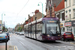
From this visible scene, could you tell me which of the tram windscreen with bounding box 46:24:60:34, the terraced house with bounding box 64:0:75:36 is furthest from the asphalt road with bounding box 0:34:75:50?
the terraced house with bounding box 64:0:75:36

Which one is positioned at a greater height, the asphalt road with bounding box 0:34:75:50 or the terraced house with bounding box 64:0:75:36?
the terraced house with bounding box 64:0:75:36

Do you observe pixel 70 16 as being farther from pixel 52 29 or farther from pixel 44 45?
pixel 44 45

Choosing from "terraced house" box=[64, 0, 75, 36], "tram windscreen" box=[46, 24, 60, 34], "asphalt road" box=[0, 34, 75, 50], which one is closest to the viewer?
"asphalt road" box=[0, 34, 75, 50]

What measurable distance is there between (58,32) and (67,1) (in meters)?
22.3

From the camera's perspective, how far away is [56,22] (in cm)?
2134

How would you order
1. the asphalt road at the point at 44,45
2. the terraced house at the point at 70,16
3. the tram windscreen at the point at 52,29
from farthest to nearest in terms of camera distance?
the terraced house at the point at 70,16 → the tram windscreen at the point at 52,29 → the asphalt road at the point at 44,45

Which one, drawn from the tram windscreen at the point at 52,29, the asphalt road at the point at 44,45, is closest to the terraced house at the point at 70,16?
the tram windscreen at the point at 52,29

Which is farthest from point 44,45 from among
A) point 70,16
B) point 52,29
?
point 70,16

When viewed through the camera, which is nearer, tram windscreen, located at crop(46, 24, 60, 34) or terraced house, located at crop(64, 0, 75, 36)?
tram windscreen, located at crop(46, 24, 60, 34)

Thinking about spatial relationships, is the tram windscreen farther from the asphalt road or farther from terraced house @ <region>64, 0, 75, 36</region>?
terraced house @ <region>64, 0, 75, 36</region>

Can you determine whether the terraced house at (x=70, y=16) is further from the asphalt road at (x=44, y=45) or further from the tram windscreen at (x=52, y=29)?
the asphalt road at (x=44, y=45)

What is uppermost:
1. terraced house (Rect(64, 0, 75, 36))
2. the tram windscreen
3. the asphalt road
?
terraced house (Rect(64, 0, 75, 36))

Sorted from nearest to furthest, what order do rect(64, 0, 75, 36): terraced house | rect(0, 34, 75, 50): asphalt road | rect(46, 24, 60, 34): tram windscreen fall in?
rect(0, 34, 75, 50): asphalt road, rect(46, 24, 60, 34): tram windscreen, rect(64, 0, 75, 36): terraced house

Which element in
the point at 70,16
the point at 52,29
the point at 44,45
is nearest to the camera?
the point at 44,45
